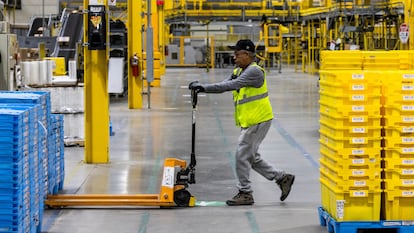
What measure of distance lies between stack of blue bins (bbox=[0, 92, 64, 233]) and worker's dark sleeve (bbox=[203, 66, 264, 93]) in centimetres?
183

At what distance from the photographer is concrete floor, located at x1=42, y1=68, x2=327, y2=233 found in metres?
7.90

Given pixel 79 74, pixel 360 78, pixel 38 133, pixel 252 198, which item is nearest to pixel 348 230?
pixel 360 78

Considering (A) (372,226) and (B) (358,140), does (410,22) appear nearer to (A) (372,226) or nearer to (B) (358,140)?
(B) (358,140)

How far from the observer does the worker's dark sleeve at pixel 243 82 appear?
8.45 m

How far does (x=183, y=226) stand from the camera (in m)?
7.79

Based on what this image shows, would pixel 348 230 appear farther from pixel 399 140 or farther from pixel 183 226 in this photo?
pixel 183 226

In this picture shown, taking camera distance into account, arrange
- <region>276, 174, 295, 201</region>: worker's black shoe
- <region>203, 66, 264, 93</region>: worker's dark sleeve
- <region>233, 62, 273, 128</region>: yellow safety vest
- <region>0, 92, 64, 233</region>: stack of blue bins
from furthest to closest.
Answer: <region>276, 174, 295, 201</region>: worker's black shoe < <region>233, 62, 273, 128</region>: yellow safety vest < <region>203, 66, 264, 93</region>: worker's dark sleeve < <region>0, 92, 64, 233</region>: stack of blue bins

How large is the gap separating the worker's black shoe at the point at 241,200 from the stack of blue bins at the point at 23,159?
6.80 ft

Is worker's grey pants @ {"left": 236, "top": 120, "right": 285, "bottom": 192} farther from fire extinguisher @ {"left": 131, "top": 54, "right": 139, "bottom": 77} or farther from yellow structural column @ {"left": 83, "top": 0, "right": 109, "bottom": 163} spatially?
fire extinguisher @ {"left": 131, "top": 54, "right": 139, "bottom": 77}

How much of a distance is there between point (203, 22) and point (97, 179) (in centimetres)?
3492

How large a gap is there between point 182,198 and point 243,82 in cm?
147

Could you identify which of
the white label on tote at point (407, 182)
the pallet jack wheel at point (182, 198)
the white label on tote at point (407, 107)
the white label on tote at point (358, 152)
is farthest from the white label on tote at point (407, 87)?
the pallet jack wheel at point (182, 198)

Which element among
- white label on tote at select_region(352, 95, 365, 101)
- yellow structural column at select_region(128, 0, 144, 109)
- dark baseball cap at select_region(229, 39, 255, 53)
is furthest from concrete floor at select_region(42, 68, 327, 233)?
dark baseball cap at select_region(229, 39, 255, 53)

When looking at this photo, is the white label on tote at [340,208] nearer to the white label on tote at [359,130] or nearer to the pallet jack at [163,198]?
the white label on tote at [359,130]
